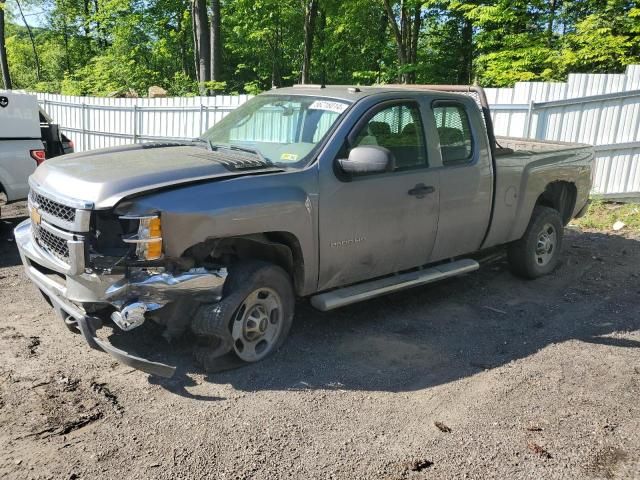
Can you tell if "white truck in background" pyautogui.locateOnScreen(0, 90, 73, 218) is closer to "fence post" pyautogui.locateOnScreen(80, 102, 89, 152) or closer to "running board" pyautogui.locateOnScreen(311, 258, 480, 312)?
"running board" pyautogui.locateOnScreen(311, 258, 480, 312)

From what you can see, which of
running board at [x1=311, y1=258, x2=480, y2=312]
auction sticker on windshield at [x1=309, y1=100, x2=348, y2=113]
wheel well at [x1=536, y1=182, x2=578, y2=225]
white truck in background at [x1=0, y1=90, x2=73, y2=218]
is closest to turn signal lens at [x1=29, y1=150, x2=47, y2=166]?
white truck in background at [x1=0, y1=90, x2=73, y2=218]

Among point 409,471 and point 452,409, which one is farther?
point 452,409

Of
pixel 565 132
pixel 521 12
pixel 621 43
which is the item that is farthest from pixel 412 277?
pixel 521 12

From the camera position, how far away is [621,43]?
14164 millimetres

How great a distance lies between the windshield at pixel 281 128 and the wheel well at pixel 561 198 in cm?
328

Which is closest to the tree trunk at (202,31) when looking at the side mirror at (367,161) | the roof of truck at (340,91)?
the roof of truck at (340,91)

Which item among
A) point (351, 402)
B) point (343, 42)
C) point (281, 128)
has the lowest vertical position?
point (351, 402)

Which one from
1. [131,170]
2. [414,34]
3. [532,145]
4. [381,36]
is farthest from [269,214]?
[381,36]

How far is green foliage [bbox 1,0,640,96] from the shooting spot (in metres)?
15.7

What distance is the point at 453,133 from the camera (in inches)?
216

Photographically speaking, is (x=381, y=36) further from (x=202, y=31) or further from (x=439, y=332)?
(x=439, y=332)

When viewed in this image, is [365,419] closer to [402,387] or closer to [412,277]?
[402,387]

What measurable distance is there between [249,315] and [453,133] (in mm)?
2676

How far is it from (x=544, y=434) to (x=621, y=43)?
1351 centimetres
